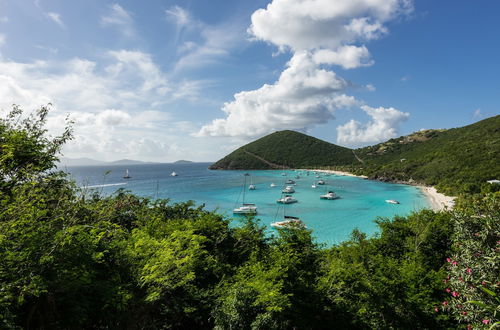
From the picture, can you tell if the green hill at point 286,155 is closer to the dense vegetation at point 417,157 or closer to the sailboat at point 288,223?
the dense vegetation at point 417,157

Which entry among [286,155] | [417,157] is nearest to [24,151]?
[417,157]

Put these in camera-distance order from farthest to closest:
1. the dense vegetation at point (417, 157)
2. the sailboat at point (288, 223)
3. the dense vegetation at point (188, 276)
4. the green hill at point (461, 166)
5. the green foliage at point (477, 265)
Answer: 1. the dense vegetation at point (417, 157)
2. the green hill at point (461, 166)
3. the sailboat at point (288, 223)
4. the green foliage at point (477, 265)
5. the dense vegetation at point (188, 276)

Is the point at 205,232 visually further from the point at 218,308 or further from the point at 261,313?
the point at 261,313

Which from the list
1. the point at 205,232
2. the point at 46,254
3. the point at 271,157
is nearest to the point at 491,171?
the point at 205,232

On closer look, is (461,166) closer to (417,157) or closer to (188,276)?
(417,157)

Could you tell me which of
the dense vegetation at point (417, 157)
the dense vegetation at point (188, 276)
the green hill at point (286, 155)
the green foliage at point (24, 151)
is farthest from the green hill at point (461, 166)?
the green foliage at point (24, 151)

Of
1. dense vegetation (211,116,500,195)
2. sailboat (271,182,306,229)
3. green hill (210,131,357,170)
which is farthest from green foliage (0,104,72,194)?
green hill (210,131,357,170)
